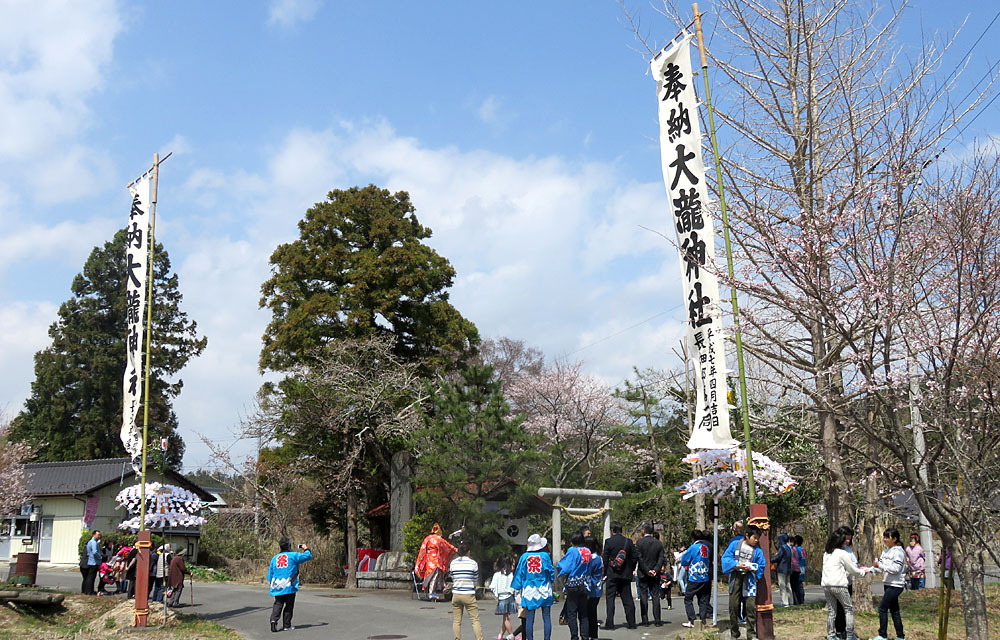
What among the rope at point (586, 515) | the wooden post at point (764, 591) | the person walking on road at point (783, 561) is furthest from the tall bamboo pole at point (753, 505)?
the rope at point (586, 515)

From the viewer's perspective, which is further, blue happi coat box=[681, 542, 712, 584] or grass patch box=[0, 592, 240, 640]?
grass patch box=[0, 592, 240, 640]

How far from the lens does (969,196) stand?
27.5ft

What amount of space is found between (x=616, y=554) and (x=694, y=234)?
18.9ft

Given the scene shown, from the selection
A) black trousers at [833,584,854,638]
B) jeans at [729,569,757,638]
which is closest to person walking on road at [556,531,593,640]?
jeans at [729,569,757,638]

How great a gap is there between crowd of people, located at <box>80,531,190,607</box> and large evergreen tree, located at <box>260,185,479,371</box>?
8.69 metres

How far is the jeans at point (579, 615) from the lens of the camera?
37.0 feet

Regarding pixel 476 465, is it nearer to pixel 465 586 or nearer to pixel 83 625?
pixel 465 586

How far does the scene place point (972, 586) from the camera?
8695 mm

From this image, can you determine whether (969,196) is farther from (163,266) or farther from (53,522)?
(163,266)

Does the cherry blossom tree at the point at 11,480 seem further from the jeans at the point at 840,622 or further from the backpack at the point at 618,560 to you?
the jeans at the point at 840,622

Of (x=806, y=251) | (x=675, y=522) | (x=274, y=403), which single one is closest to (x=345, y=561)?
(x=274, y=403)

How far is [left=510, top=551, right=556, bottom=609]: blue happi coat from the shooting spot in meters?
10.9

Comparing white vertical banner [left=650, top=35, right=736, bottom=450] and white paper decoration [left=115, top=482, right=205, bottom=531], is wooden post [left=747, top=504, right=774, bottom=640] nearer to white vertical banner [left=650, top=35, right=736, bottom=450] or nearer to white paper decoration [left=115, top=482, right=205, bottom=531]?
white vertical banner [left=650, top=35, right=736, bottom=450]

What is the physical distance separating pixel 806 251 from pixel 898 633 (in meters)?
5.73
